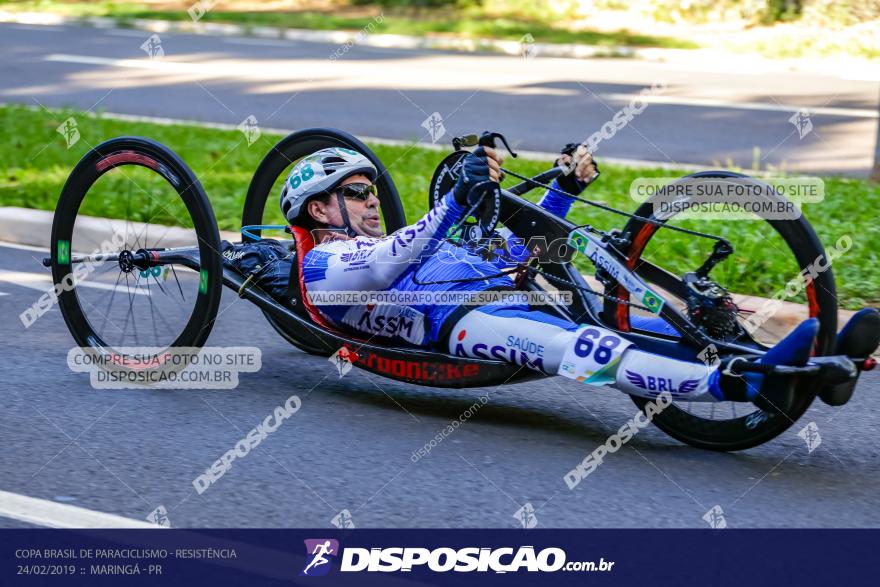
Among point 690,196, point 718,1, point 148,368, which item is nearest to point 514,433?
point 690,196

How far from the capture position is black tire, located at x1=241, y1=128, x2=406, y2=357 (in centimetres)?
547

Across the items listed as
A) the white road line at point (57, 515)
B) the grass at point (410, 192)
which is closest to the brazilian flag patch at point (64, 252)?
the white road line at point (57, 515)

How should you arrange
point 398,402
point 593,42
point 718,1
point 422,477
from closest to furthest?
point 422,477 → point 398,402 → point 593,42 → point 718,1

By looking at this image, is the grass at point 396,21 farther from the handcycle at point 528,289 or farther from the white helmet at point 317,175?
the white helmet at point 317,175

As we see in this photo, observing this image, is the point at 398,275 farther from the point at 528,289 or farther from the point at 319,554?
the point at 319,554

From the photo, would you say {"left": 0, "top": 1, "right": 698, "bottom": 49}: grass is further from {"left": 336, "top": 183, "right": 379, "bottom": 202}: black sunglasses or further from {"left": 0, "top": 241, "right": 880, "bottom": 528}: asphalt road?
{"left": 0, "top": 241, "right": 880, "bottom": 528}: asphalt road

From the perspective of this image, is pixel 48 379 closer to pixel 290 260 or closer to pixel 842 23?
pixel 290 260

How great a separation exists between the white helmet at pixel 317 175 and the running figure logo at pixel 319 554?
1.76 m

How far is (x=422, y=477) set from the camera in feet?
13.5

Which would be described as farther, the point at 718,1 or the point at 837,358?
the point at 718,1

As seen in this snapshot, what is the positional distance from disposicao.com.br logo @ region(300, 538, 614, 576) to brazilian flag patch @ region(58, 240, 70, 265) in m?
2.33

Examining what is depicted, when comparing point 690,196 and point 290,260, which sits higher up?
point 690,196

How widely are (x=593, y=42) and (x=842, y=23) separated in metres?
3.26

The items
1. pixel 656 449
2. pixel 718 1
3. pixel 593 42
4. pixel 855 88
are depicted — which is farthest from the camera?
pixel 718 1
